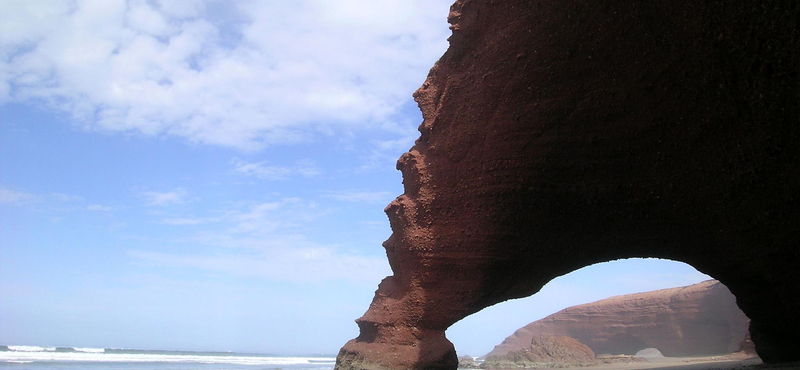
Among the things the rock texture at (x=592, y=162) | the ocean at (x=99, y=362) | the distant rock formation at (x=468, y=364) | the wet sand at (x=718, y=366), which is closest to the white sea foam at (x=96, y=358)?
the ocean at (x=99, y=362)

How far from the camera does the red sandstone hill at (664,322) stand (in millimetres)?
28203

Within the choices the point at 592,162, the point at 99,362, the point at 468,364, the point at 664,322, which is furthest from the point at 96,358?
the point at 664,322

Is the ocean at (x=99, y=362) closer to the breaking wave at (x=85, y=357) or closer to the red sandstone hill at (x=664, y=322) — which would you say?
the breaking wave at (x=85, y=357)

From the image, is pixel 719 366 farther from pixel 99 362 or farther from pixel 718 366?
pixel 99 362

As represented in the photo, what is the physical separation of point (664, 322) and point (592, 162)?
30.8 m

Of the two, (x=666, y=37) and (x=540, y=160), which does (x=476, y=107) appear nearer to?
(x=540, y=160)

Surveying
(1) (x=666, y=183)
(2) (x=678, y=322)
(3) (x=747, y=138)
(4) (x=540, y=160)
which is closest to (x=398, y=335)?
(4) (x=540, y=160)

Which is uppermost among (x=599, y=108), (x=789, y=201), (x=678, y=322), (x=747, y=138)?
(x=599, y=108)

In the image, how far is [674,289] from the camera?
110 feet

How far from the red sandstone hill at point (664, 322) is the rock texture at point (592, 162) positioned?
23088 millimetres

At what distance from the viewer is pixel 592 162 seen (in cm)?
612

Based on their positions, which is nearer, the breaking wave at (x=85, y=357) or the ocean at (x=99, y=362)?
the ocean at (x=99, y=362)

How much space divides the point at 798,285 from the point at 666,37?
3849 mm

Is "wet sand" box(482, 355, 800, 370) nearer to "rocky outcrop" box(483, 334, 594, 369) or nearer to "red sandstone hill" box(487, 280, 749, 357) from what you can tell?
"rocky outcrop" box(483, 334, 594, 369)
